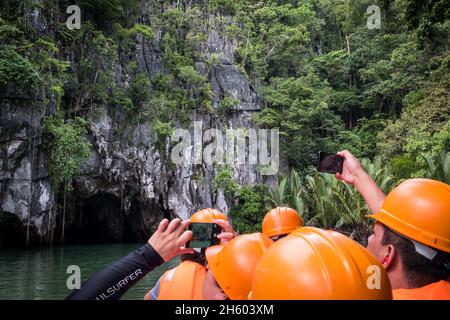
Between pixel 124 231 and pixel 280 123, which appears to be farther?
pixel 280 123

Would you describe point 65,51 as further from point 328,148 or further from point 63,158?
point 328,148

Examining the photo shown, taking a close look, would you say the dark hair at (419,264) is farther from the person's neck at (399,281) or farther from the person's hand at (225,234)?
the person's hand at (225,234)

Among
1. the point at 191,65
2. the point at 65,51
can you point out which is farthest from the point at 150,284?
the point at 191,65

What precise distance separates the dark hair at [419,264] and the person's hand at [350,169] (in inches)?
27.4

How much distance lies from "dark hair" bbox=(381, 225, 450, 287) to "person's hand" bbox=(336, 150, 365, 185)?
2.28 feet

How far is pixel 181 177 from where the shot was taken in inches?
784

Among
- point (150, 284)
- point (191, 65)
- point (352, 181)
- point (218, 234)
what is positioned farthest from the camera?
point (191, 65)

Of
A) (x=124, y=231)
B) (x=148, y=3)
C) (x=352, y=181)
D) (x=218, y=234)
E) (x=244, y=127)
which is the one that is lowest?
(x=124, y=231)

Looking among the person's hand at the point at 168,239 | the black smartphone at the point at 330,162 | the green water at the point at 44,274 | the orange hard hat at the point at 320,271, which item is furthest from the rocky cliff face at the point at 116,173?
the orange hard hat at the point at 320,271

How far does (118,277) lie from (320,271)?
819 millimetres

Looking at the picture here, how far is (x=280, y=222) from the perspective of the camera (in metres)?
3.18

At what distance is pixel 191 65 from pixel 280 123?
232 inches

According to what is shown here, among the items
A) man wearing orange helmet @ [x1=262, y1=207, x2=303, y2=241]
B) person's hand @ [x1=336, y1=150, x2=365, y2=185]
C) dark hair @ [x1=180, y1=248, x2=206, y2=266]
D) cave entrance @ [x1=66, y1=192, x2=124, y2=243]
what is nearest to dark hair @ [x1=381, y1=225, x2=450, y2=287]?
person's hand @ [x1=336, y1=150, x2=365, y2=185]

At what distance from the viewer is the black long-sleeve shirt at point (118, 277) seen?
56.7 inches
